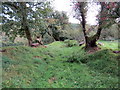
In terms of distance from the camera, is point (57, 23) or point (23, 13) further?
point (57, 23)

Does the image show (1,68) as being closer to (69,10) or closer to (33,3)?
(33,3)

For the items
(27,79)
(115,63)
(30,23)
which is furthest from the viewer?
(30,23)

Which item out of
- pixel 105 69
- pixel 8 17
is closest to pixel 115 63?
pixel 105 69

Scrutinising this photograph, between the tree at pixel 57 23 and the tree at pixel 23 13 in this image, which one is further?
the tree at pixel 57 23

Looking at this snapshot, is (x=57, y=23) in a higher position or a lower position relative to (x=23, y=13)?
lower

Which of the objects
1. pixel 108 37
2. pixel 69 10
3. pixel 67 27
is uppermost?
pixel 69 10

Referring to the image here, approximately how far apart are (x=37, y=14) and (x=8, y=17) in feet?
8.60

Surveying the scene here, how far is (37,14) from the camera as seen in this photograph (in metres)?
8.25

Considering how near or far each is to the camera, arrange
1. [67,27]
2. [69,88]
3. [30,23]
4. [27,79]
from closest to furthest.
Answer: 1. [69,88]
2. [27,79]
3. [30,23]
4. [67,27]

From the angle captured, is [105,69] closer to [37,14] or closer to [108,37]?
[37,14]

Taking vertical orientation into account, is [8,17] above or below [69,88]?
above

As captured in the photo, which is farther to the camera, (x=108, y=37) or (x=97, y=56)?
(x=108, y=37)

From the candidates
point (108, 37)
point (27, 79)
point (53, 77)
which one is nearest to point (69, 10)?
point (53, 77)

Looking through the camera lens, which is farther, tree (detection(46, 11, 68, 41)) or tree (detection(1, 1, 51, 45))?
tree (detection(46, 11, 68, 41))
